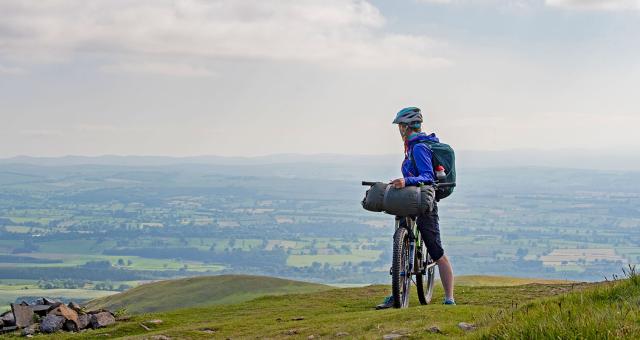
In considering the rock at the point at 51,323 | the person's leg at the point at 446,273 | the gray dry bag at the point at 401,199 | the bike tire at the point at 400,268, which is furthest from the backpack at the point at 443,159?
the rock at the point at 51,323

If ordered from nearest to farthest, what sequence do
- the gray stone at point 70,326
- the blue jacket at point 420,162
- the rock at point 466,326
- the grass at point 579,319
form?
the grass at point 579,319
the rock at point 466,326
the blue jacket at point 420,162
the gray stone at point 70,326

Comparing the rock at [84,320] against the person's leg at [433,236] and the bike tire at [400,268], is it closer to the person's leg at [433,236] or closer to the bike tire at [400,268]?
the bike tire at [400,268]

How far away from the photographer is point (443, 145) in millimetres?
15258

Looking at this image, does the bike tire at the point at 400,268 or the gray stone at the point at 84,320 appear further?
the gray stone at the point at 84,320

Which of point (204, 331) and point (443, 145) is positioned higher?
point (443, 145)

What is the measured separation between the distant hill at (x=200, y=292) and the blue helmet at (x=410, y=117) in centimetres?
1992

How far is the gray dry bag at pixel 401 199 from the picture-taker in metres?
14.6

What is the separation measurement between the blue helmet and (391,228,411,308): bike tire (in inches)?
79.5

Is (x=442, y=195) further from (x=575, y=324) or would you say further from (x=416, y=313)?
(x=575, y=324)

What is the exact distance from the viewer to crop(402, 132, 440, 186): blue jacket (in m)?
14.9

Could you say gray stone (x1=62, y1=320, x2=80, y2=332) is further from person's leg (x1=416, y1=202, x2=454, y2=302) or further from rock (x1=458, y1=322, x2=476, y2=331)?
rock (x1=458, y1=322, x2=476, y2=331)

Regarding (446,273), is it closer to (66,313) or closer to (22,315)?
(66,313)

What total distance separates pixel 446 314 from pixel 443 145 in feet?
11.2

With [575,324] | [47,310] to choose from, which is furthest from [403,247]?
[47,310]
